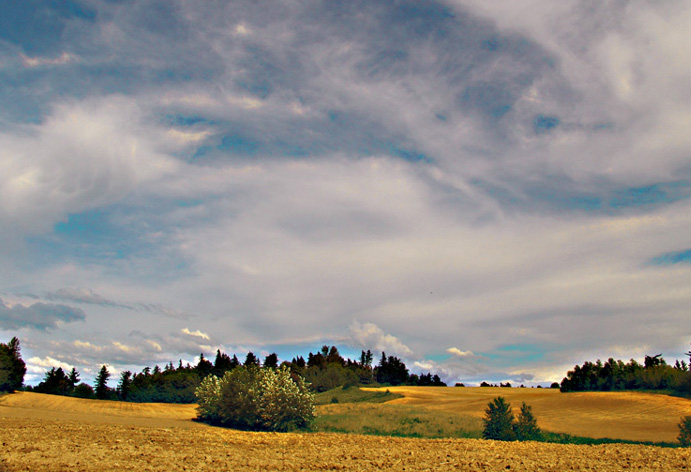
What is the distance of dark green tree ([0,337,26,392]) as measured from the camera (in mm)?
61194

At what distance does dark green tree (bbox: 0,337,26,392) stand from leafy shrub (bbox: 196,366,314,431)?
148 ft

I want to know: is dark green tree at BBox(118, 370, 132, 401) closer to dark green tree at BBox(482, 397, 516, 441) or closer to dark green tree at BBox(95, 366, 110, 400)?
dark green tree at BBox(95, 366, 110, 400)

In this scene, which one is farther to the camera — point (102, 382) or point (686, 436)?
point (102, 382)

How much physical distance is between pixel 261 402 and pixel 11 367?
179 feet

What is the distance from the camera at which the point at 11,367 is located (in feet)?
212

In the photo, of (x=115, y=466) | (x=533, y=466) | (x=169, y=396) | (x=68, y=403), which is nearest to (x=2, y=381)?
(x=68, y=403)

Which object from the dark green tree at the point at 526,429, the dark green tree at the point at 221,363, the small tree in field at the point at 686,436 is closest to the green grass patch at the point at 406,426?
the dark green tree at the point at 526,429

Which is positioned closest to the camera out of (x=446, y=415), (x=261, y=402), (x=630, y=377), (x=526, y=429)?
(x=526, y=429)

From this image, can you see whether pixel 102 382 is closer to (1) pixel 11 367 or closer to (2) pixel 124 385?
(2) pixel 124 385

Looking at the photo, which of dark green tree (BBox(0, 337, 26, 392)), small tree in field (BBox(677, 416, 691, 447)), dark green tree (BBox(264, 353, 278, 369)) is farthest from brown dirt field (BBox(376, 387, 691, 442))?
dark green tree (BBox(264, 353, 278, 369))

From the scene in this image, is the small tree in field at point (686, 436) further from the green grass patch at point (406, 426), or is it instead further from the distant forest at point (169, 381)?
the distant forest at point (169, 381)

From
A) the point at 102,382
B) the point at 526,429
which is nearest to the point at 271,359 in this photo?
the point at 102,382

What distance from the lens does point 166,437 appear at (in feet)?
62.0

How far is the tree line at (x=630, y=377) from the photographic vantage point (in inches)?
2648
